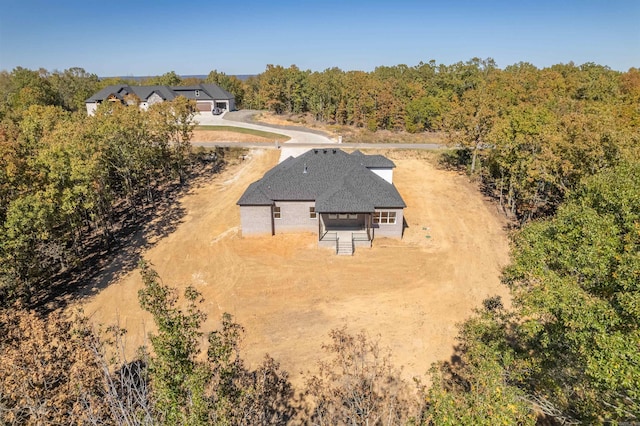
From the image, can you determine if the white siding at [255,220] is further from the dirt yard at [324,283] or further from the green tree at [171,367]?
the green tree at [171,367]

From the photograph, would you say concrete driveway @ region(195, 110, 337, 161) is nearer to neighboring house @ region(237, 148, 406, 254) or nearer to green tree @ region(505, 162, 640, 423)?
neighboring house @ region(237, 148, 406, 254)

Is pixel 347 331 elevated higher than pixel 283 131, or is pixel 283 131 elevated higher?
pixel 283 131

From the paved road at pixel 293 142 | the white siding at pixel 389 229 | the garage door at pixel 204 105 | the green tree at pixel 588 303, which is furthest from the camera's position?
the garage door at pixel 204 105

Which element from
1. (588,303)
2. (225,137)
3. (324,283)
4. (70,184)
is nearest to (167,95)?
(225,137)

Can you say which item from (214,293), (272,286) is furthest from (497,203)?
(214,293)

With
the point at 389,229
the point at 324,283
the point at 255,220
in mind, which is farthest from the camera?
the point at 255,220

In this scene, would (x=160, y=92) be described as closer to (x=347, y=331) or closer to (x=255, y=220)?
(x=255, y=220)

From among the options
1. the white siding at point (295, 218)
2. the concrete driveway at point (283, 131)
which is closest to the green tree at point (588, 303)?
the white siding at point (295, 218)

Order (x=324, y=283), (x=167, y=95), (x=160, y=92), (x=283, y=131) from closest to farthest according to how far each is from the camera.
Result: (x=324, y=283), (x=283, y=131), (x=160, y=92), (x=167, y=95)
